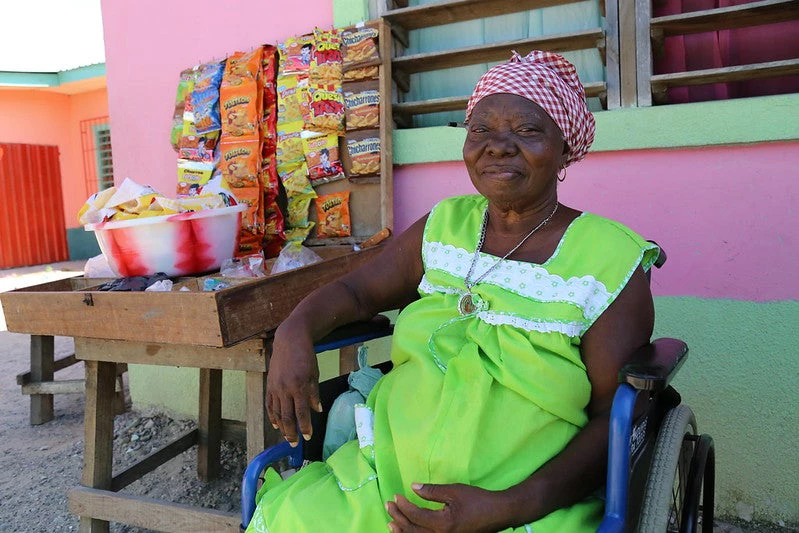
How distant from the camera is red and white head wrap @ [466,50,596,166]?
1.46m

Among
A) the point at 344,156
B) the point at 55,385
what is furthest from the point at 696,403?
the point at 55,385

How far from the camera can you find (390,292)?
1749 mm

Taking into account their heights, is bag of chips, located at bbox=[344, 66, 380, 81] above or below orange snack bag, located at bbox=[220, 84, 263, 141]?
above

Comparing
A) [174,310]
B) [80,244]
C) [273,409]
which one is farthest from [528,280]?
[80,244]

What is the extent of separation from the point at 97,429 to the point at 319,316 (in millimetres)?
1155

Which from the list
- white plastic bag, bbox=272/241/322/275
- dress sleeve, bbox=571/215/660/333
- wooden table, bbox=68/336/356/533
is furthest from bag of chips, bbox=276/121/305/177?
dress sleeve, bbox=571/215/660/333

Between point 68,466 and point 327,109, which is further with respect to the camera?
point 68,466

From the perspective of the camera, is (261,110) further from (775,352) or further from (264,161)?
(775,352)

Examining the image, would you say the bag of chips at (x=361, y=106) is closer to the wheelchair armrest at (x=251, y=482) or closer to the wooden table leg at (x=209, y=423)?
the wooden table leg at (x=209, y=423)

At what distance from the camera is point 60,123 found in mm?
10477

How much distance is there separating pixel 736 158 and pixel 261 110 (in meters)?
2.02

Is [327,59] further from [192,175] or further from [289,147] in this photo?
[192,175]

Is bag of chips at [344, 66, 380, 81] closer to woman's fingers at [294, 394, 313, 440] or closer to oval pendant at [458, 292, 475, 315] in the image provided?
oval pendant at [458, 292, 475, 315]

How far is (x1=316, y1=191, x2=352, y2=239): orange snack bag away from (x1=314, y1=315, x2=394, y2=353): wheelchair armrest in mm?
1174
